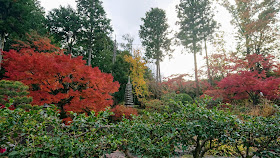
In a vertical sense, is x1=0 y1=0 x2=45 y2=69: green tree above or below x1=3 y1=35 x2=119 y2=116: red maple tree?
above

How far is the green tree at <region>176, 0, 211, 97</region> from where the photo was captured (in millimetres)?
11531

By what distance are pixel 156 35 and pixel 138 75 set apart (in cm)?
593

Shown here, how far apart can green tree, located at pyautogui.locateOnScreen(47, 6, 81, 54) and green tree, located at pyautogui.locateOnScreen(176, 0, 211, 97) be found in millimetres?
8744

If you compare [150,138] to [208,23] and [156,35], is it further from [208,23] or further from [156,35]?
[156,35]

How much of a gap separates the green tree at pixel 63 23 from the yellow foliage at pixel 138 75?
17.4 feet

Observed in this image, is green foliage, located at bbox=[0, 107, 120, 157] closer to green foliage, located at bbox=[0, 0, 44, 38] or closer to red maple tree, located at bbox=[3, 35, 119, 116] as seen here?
red maple tree, located at bbox=[3, 35, 119, 116]

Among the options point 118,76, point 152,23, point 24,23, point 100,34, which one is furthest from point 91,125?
point 152,23

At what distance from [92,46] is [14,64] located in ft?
23.4

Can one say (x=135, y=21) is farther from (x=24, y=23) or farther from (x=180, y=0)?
(x=24, y=23)

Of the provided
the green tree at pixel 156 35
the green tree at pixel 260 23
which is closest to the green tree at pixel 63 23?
the green tree at pixel 156 35

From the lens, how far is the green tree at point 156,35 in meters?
14.5

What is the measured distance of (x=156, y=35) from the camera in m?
14.8

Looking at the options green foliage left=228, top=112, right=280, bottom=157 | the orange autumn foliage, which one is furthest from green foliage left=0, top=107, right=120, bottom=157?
the orange autumn foliage

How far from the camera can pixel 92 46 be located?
12391 mm
